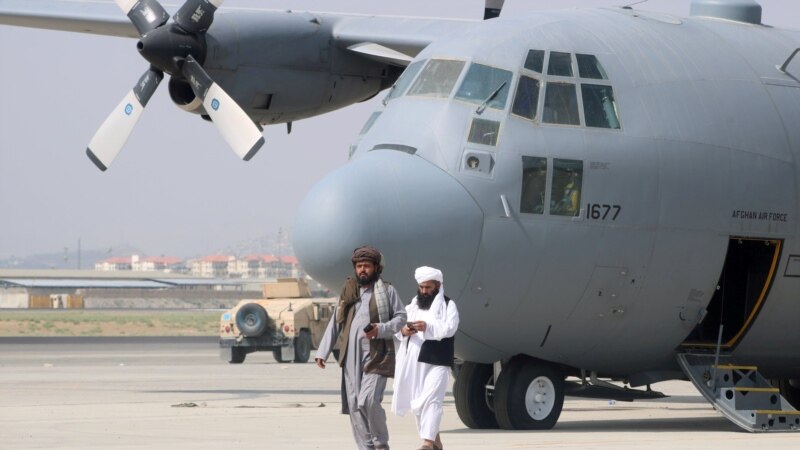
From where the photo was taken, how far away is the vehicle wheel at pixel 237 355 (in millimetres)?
35969

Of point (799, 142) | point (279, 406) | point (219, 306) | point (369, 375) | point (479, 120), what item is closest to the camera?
point (369, 375)

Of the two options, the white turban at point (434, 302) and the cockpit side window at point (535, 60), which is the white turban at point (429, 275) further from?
the cockpit side window at point (535, 60)

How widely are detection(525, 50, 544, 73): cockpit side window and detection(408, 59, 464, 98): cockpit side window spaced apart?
665mm

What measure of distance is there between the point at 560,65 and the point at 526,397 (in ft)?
11.0

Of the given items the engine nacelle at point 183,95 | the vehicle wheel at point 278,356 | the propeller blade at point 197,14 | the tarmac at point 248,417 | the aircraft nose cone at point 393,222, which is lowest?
the tarmac at point 248,417

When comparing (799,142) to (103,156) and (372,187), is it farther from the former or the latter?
(103,156)

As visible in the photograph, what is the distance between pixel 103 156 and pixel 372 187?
313 inches

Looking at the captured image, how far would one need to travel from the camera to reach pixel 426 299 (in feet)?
41.1

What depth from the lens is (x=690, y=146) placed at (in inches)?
594

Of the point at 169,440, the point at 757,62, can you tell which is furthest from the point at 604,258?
the point at 169,440

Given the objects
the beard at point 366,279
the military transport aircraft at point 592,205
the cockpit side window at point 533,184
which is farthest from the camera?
the cockpit side window at point 533,184

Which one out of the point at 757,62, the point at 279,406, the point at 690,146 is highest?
the point at 757,62

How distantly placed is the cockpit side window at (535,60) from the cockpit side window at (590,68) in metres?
0.39

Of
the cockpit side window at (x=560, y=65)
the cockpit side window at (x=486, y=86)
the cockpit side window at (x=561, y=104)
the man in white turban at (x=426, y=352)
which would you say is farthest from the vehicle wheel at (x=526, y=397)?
the cockpit side window at (x=560, y=65)
